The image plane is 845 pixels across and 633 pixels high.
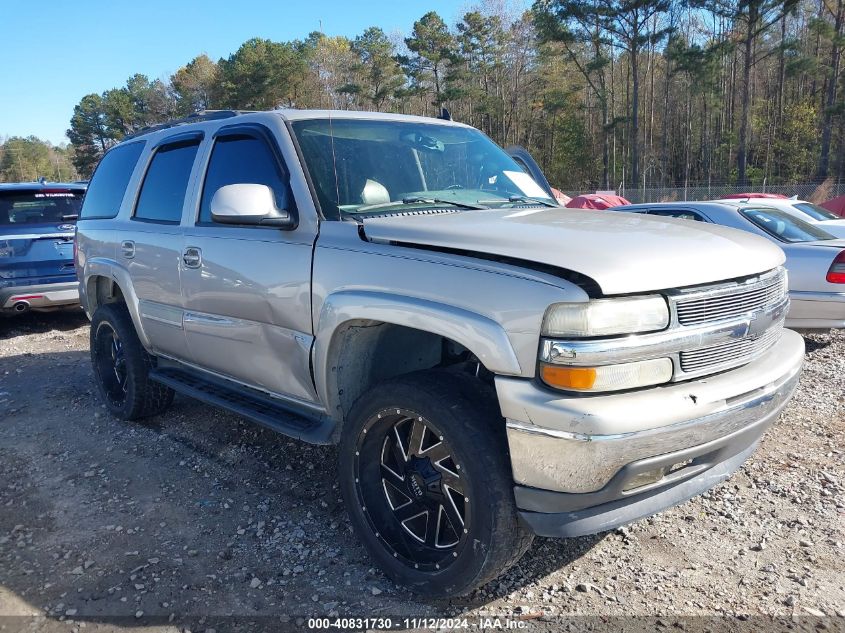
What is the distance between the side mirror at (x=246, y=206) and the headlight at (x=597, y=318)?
4.91 ft

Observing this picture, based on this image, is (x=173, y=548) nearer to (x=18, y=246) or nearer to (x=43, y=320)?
(x=18, y=246)

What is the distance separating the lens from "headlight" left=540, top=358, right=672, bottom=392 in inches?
83.7

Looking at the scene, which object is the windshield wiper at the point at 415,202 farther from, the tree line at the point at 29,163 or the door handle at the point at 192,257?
the tree line at the point at 29,163

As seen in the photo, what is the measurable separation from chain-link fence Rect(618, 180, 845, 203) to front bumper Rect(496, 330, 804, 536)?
27.5 metres

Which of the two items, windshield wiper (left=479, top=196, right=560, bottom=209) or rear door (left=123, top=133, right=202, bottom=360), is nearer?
windshield wiper (left=479, top=196, right=560, bottom=209)

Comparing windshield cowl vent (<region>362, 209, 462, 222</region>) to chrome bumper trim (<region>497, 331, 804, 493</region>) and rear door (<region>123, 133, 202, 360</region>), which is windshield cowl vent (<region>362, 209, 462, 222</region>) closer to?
chrome bumper trim (<region>497, 331, 804, 493</region>)

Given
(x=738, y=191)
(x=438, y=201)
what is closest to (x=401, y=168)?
(x=438, y=201)

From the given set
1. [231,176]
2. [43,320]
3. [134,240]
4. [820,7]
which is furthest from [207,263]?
[820,7]

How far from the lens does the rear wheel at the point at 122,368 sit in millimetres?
4684

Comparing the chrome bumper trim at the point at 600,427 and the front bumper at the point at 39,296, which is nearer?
the chrome bumper trim at the point at 600,427

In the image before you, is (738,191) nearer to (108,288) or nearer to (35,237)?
(35,237)

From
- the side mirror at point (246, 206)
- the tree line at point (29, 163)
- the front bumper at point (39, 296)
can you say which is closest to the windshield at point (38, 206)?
the front bumper at point (39, 296)

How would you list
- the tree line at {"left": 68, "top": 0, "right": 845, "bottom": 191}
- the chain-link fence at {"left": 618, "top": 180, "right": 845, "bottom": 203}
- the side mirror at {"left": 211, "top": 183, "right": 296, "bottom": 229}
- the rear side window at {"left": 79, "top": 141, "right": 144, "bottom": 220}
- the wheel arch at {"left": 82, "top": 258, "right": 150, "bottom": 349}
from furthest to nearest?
the tree line at {"left": 68, "top": 0, "right": 845, "bottom": 191} → the chain-link fence at {"left": 618, "top": 180, "right": 845, "bottom": 203} → the rear side window at {"left": 79, "top": 141, "right": 144, "bottom": 220} → the wheel arch at {"left": 82, "top": 258, "right": 150, "bottom": 349} → the side mirror at {"left": 211, "top": 183, "right": 296, "bottom": 229}

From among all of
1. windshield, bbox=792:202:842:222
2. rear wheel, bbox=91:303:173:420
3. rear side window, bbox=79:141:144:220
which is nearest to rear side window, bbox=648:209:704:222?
windshield, bbox=792:202:842:222
